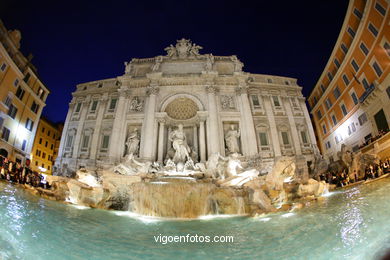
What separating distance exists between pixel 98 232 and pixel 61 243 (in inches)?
53.2

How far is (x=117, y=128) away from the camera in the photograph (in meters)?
20.2

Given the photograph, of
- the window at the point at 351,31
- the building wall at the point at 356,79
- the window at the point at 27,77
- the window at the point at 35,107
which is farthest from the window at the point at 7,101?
the window at the point at 351,31

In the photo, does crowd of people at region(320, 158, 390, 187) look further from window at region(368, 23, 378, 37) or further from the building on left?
the building on left

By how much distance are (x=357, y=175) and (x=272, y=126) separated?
8.60 metres

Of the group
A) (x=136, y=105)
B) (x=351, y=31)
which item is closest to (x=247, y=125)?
(x=136, y=105)

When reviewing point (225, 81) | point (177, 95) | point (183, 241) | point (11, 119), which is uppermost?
point (225, 81)

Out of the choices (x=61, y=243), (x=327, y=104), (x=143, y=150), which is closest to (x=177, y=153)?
(x=143, y=150)

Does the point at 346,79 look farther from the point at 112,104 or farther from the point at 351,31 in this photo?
the point at 112,104

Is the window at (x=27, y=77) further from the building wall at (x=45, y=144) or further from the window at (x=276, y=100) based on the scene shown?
the window at (x=276, y=100)

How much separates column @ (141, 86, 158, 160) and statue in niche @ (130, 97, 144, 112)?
1323 mm

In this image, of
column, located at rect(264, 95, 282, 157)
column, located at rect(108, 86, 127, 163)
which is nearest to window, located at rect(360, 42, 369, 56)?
column, located at rect(264, 95, 282, 157)

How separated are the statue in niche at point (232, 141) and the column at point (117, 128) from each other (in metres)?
10.5

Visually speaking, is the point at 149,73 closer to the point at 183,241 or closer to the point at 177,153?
the point at 177,153

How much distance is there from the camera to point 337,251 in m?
3.67
